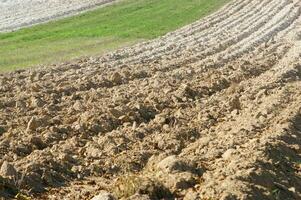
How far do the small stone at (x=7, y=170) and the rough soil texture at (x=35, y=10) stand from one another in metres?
27.3

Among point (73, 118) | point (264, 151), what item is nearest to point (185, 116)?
point (73, 118)

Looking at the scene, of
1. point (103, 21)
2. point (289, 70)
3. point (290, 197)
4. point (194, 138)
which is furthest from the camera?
point (103, 21)

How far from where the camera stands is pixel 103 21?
36.3m

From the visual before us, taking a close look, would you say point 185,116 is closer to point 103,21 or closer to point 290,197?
point 290,197

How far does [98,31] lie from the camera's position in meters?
32.6

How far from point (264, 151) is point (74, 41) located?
1984cm

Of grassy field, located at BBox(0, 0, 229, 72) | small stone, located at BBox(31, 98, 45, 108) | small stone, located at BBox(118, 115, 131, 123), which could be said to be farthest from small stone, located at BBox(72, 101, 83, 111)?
grassy field, located at BBox(0, 0, 229, 72)

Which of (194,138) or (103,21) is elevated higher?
(194,138)

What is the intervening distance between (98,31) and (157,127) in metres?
19.7

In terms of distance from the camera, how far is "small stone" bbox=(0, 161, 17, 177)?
9.94 metres

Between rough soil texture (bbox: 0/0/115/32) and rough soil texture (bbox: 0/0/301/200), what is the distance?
51.0ft

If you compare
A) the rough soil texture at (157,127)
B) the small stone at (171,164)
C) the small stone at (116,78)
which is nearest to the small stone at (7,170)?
the rough soil texture at (157,127)

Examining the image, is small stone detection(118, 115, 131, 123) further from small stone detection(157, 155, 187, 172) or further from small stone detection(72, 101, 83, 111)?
small stone detection(157, 155, 187, 172)

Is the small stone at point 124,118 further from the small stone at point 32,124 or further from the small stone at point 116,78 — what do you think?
the small stone at point 116,78
